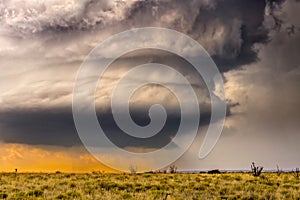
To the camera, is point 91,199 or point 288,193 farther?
point 288,193

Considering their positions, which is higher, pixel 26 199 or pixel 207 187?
pixel 207 187

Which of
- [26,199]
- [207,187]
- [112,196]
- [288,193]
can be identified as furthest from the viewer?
[207,187]

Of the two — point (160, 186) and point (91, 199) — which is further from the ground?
point (160, 186)

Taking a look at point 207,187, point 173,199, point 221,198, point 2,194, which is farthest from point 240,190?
point 2,194

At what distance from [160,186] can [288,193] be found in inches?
321

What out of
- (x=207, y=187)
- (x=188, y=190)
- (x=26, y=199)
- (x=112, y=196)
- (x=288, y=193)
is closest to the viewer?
(x=26, y=199)

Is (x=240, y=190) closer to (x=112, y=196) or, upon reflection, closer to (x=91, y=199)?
(x=112, y=196)

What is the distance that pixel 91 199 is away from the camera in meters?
19.7

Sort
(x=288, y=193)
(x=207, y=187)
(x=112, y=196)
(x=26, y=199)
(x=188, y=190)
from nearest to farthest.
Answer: (x=26, y=199)
(x=112, y=196)
(x=288, y=193)
(x=188, y=190)
(x=207, y=187)

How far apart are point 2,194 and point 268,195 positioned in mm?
14889

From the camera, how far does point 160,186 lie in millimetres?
26328

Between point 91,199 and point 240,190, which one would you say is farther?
point 240,190

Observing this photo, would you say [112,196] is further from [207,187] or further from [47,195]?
[207,187]

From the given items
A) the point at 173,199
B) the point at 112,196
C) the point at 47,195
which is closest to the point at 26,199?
the point at 47,195
